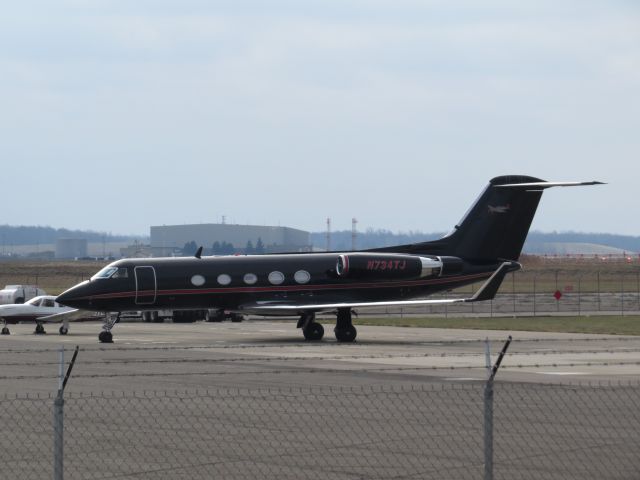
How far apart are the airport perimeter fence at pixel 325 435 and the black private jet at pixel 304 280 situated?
1660 cm

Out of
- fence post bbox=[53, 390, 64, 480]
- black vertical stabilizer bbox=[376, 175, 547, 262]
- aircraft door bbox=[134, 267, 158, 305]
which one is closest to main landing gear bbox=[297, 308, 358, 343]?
black vertical stabilizer bbox=[376, 175, 547, 262]

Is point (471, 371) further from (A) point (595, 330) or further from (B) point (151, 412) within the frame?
(A) point (595, 330)

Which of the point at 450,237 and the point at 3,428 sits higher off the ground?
the point at 450,237

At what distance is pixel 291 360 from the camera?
2759 cm

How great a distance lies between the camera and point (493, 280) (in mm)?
33938

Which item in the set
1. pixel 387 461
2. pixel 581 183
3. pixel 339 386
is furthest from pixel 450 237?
pixel 387 461

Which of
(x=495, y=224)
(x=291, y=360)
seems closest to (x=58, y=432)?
(x=291, y=360)

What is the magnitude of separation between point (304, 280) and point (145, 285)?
5.25m

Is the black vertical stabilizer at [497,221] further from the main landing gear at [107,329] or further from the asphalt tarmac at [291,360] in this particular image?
the main landing gear at [107,329]

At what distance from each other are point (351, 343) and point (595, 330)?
1064cm

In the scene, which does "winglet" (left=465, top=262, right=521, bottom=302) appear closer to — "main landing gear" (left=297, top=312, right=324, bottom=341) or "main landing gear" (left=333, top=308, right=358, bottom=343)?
"main landing gear" (left=333, top=308, right=358, bottom=343)

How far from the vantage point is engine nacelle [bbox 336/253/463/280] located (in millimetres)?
37562

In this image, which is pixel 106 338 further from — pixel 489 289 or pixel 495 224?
pixel 495 224

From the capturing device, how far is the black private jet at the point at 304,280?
36.6 metres
